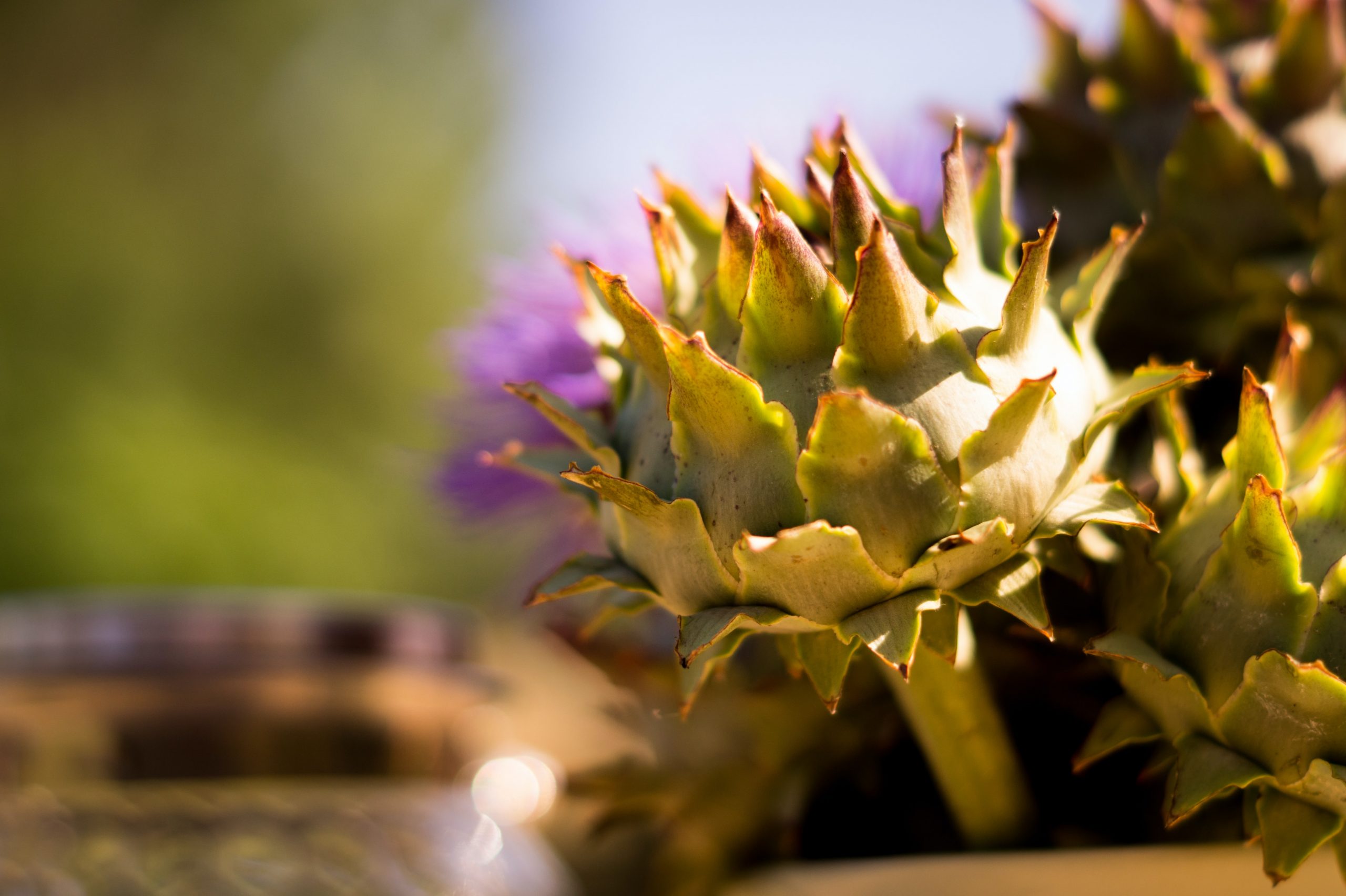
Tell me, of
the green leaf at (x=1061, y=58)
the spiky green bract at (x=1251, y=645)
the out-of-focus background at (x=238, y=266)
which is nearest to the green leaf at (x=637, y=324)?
the spiky green bract at (x=1251, y=645)

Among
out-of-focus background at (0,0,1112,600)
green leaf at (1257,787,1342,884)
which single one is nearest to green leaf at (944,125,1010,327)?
green leaf at (1257,787,1342,884)

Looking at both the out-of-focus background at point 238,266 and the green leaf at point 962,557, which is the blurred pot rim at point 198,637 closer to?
the green leaf at point 962,557

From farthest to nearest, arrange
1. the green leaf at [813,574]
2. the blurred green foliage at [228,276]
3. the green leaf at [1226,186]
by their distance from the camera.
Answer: the blurred green foliage at [228,276], the green leaf at [1226,186], the green leaf at [813,574]

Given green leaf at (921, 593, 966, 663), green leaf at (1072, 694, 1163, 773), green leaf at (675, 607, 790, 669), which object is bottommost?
green leaf at (1072, 694, 1163, 773)

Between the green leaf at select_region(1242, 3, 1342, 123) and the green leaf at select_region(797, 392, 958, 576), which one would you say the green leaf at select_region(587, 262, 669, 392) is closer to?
the green leaf at select_region(797, 392, 958, 576)

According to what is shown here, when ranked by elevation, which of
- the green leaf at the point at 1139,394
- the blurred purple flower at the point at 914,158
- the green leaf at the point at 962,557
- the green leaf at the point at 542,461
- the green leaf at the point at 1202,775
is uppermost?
the blurred purple flower at the point at 914,158

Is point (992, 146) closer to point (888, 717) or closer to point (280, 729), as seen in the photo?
point (888, 717)

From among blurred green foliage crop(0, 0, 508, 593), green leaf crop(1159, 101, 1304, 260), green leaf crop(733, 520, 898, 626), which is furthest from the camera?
blurred green foliage crop(0, 0, 508, 593)

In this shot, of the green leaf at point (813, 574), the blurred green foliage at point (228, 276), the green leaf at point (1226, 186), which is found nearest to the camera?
the green leaf at point (813, 574)
